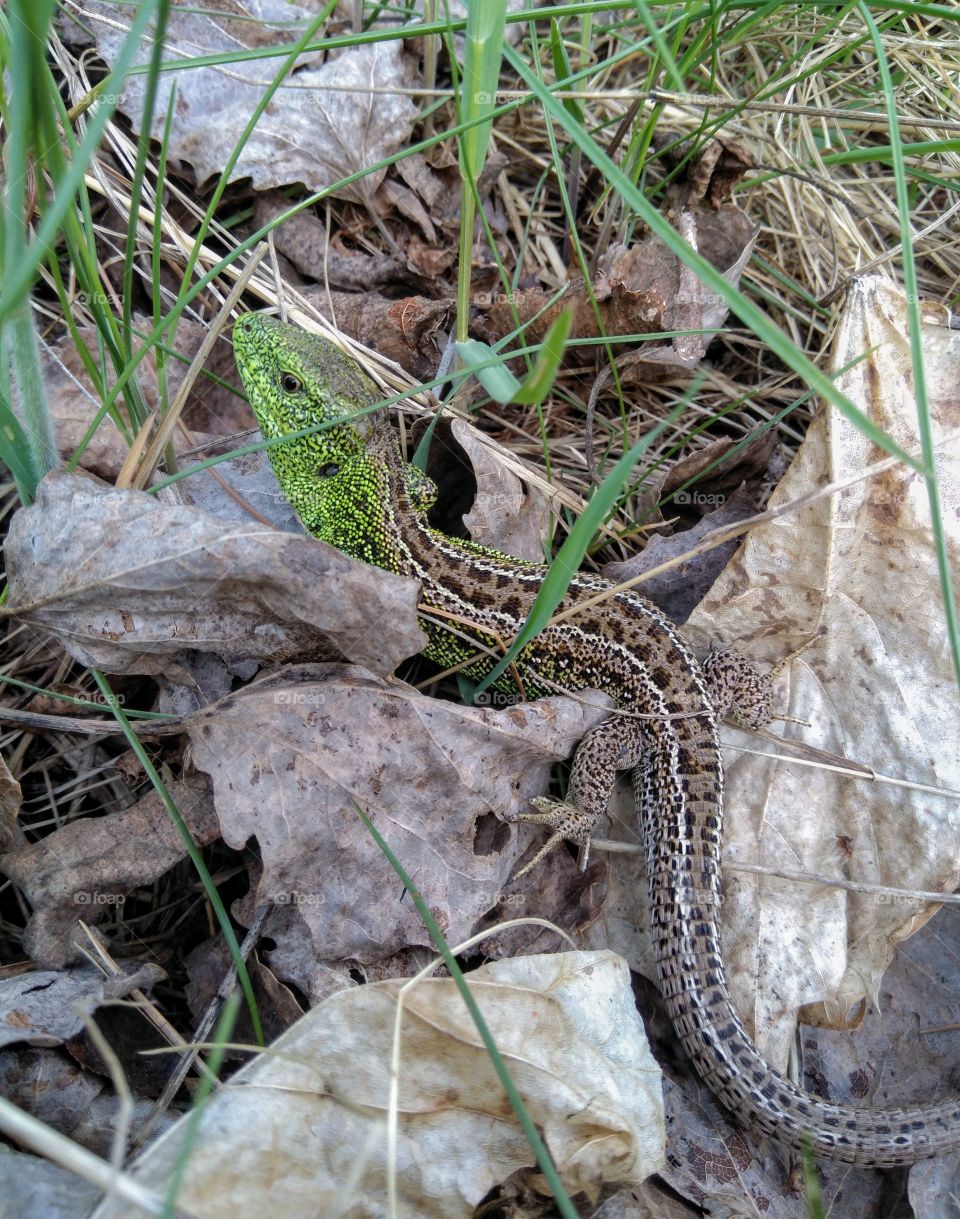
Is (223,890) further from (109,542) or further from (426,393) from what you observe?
(426,393)

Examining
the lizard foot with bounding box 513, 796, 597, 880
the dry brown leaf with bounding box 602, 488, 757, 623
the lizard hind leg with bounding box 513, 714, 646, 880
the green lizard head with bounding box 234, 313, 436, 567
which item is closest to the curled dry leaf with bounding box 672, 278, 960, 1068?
the dry brown leaf with bounding box 602, 488, 757, 623

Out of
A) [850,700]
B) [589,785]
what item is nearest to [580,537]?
[589,785]

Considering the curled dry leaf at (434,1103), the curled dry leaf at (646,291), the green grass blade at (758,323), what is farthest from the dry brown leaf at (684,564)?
the green grass blade at (758,323)

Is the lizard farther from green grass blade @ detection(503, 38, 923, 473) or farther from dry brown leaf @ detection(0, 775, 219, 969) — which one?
green grass blade @ detection(503, 38, 923, 473)

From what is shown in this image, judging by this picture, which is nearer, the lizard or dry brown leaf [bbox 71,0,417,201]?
the lizard

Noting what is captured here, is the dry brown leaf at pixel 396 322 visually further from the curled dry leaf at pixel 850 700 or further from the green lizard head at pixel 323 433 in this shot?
the curled dry leaf at pixel 850 700

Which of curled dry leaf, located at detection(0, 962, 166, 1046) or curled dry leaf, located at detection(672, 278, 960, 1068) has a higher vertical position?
curled dry leaf, located at detection(672, 278, 960, 1068)

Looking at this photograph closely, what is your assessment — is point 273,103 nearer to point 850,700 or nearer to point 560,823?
point 560,823

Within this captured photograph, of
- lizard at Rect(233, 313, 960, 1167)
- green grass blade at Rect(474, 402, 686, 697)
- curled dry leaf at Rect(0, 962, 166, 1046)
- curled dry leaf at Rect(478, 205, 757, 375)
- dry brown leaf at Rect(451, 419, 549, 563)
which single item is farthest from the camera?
curled dry leaf at Rect(478, 205, 757, 375)

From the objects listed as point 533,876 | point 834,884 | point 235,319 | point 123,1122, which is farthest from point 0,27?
point 834,884
